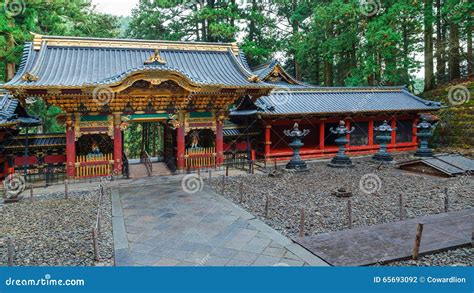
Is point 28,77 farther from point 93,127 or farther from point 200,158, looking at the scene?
point 200,158

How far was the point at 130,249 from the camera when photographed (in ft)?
23.2

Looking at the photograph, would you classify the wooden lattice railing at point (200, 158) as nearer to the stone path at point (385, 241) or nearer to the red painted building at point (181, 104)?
the red painted building at point (181, 104)

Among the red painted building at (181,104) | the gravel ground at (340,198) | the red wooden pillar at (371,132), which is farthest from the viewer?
the red wooden pillar at (371,132)

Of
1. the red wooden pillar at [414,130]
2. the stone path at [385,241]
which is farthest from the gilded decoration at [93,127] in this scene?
the red wooden pillar at [414,130]

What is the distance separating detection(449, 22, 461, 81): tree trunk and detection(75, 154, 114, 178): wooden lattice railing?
85.5ft

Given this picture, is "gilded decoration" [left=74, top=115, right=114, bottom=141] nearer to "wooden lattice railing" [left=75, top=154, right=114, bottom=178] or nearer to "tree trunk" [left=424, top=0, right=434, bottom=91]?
"wooden lattice railing" [left=75, top=154, right=114, bottom=178]

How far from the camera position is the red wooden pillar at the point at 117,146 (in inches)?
615

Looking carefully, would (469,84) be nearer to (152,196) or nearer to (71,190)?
(152,196)

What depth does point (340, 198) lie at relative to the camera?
37.2 feet

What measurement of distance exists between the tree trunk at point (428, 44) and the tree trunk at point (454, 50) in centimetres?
140

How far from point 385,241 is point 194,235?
460 cm

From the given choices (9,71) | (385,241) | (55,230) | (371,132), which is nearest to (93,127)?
(55,230)

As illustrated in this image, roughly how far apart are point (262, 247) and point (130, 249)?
302 centimetres

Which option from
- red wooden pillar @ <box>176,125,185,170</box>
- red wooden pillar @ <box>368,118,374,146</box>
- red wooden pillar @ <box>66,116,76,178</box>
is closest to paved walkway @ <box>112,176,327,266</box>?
red wooden pillar @ <box>66,116,76,178</box>
